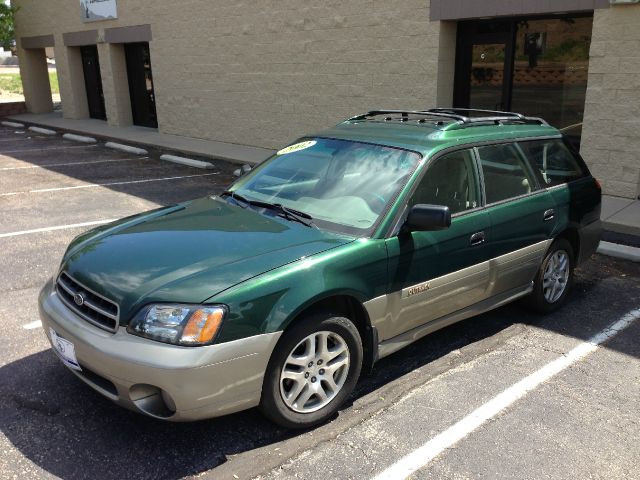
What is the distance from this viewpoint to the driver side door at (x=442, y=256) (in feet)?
12.2

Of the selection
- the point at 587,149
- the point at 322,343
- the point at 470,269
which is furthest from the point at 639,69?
the point at 322,343

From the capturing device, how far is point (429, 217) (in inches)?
141

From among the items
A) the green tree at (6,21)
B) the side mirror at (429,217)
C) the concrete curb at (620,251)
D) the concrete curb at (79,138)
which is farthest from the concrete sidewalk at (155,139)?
the side mirror at (429,217)

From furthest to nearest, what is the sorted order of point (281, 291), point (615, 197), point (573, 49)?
point (573, 49) → point (615, 197) → point (281, 291)

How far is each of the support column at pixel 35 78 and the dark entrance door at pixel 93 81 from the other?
3.22 metres

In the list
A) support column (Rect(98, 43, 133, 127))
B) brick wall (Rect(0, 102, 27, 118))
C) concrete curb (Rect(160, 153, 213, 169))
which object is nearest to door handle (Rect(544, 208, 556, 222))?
concrete curb (Rect(160, 153, 213, 169))

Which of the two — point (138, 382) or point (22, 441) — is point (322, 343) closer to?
point (138, 382)

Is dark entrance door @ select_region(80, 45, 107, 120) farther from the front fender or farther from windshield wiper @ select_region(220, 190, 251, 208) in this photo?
the front fender

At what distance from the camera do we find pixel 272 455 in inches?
125

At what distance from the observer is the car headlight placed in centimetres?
293

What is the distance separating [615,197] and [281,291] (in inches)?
293

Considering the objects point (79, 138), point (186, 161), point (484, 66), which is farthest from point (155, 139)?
point (484, 66)

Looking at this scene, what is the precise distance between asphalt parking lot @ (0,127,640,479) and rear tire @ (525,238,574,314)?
13 cm

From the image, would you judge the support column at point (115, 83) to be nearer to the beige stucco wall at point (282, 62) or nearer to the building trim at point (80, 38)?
the beige stucco wall at point (282, 62)
